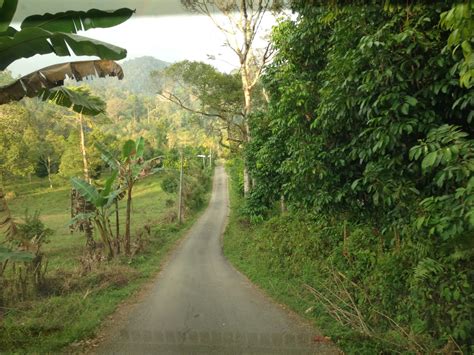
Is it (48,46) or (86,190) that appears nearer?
(48,46)

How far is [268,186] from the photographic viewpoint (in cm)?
1245

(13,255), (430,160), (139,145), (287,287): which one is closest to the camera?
(430,160)

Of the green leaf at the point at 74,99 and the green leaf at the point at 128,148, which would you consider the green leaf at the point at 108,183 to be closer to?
the green leaf at the point at 128,148

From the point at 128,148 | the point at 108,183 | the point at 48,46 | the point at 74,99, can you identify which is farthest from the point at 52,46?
the point at 128,148

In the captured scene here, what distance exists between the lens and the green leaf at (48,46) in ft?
11.8

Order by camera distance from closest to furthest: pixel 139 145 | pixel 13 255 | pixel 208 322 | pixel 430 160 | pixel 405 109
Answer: pixel 430 160
pixel 405 109
pixel 13 255
pixel 208 322
pixel 139 145

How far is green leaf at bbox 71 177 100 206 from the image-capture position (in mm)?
9109

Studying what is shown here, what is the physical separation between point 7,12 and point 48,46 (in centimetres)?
43

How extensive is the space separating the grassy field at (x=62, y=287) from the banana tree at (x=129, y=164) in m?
1.25

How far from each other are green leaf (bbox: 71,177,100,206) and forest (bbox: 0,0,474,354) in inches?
1.8

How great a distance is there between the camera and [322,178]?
470cm

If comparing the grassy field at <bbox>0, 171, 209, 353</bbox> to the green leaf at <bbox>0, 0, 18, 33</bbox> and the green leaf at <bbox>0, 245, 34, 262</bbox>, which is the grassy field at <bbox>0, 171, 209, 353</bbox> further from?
the green leaf at <bbox>0, 0, 18, 33</bbox>

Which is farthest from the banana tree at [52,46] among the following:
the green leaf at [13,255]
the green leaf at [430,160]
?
the green leaf at [430,160]

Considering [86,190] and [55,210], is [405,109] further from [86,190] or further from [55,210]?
[55,210]
